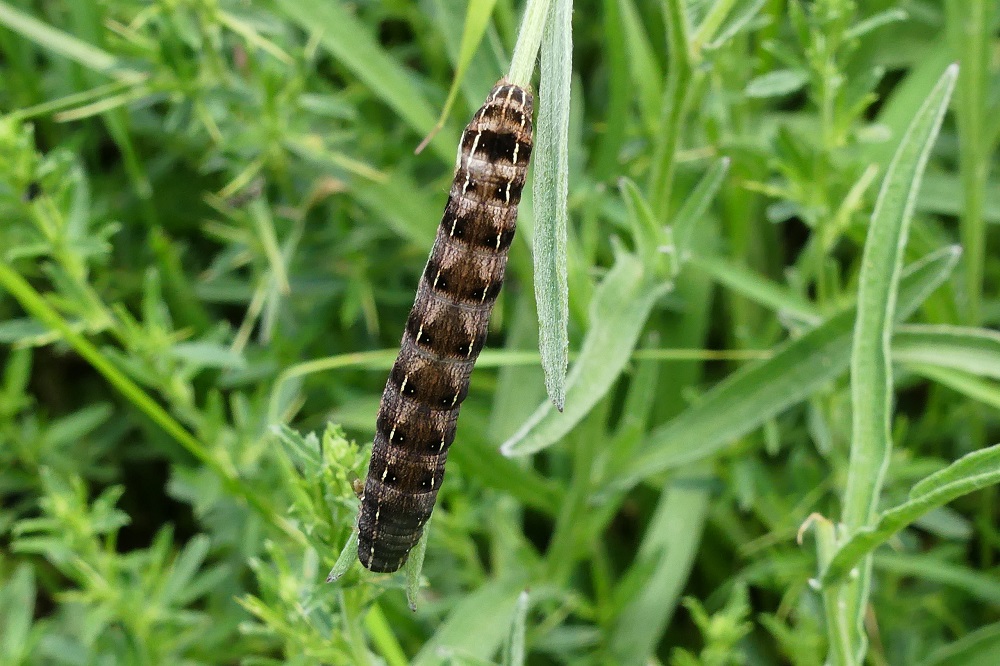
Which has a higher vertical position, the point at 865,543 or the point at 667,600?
the point at 865,543

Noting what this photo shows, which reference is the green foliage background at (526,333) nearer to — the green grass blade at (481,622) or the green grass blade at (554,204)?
the green grass blade at (481,622)

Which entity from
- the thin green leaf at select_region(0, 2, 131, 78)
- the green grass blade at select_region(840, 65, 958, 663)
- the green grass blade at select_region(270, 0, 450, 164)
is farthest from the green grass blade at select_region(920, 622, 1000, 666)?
the thin green leaf at select_region(0, 2, 131, 78)

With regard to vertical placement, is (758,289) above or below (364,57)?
below

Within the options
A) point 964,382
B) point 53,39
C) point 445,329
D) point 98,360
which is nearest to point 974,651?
point 964,382

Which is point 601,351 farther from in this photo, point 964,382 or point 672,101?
point 964,382

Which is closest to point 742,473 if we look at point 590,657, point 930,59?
point 590,657

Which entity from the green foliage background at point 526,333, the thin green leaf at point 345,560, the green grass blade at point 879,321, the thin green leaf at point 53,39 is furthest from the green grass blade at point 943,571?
the thin green leaf at point 53,39

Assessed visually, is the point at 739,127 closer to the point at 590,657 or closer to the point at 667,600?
the point at 667,600

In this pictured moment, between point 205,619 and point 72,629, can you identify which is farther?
point 72,629
